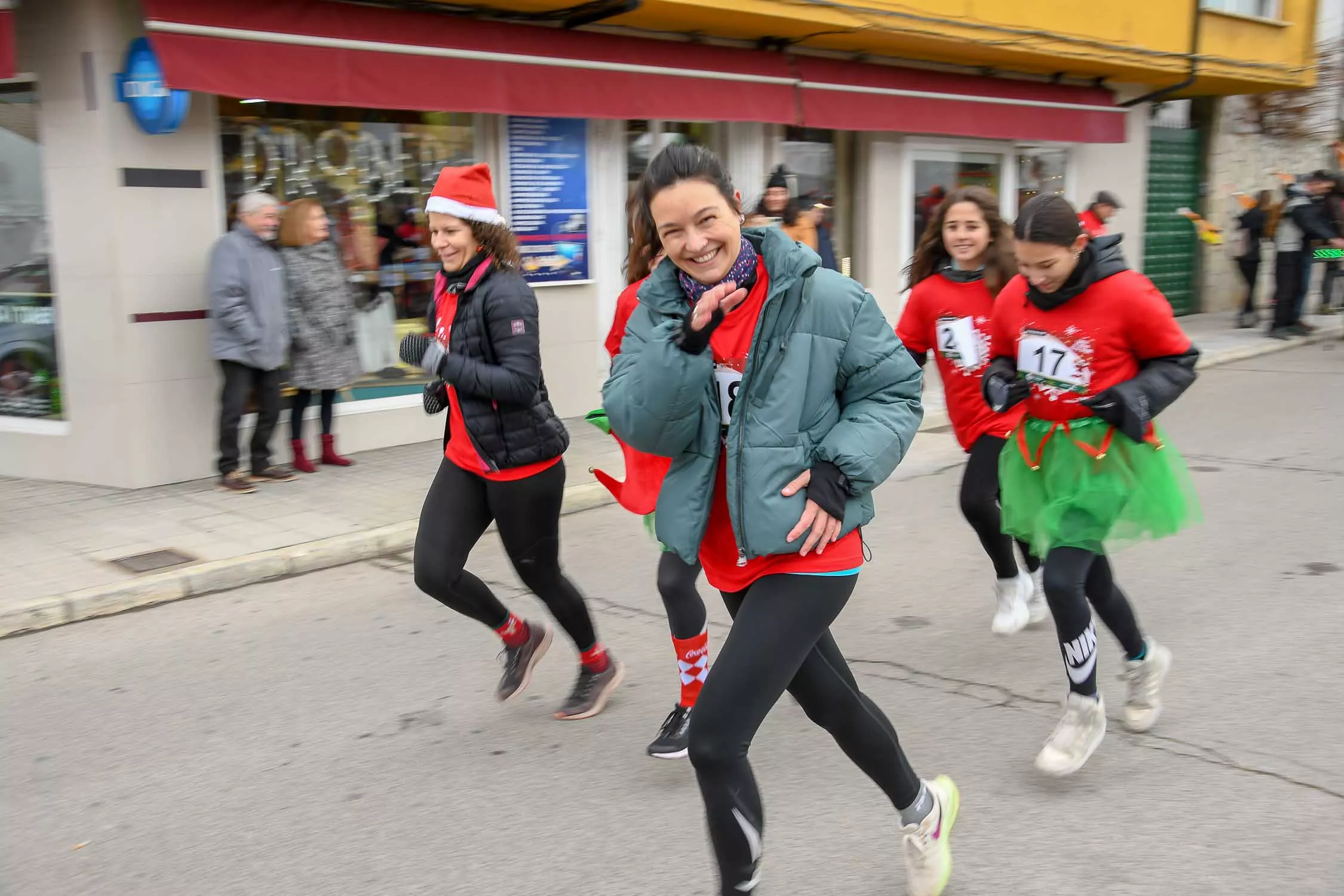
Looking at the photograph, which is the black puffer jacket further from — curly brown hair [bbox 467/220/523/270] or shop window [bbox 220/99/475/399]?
shop window [bbox 220/99/475/399]

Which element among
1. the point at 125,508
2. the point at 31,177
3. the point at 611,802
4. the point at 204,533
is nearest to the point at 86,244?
the point at 31,177

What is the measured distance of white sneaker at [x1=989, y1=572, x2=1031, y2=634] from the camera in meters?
5.16

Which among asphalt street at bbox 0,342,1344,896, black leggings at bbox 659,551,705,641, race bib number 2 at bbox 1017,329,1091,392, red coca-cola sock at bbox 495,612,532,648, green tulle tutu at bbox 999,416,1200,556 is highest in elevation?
race bib number 2 at bbox 1017,329,1091,392

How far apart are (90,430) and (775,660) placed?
6774 mm

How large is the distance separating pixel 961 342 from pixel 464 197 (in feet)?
6.78

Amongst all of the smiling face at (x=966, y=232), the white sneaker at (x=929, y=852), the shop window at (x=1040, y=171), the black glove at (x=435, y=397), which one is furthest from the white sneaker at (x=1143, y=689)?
the shop window at (x=1040, y=171)

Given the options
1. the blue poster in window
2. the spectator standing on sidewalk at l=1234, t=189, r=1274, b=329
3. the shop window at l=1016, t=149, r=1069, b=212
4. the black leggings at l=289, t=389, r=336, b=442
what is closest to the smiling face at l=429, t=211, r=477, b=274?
the black leggings at l=289, t=389, r=336, b=442

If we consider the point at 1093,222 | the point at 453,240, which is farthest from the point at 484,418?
the point at 1093,222

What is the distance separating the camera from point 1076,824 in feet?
11.4

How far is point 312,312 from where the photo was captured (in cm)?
820

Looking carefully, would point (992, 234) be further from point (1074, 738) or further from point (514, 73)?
point (514, 73)

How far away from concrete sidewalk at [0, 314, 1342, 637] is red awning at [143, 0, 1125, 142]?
2537 mm

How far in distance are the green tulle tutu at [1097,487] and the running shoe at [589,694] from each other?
158cm

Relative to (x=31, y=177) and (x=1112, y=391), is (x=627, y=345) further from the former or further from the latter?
(x=31, y=177)
